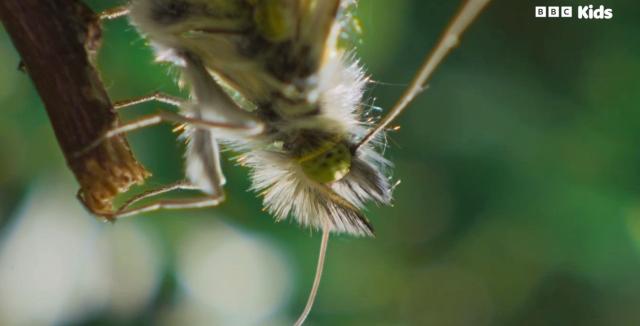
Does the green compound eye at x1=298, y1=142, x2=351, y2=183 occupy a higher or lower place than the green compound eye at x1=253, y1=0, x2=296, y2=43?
lower

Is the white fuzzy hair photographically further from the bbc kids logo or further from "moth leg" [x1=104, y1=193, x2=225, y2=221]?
the bbc kids logo

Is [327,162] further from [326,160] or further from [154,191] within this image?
[154,191]

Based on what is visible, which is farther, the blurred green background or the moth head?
the blurred green background

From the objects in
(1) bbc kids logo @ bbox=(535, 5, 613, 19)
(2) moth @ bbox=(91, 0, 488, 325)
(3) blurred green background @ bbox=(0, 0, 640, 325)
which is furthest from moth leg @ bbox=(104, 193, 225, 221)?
(1) bbc kids logo @ bbox=(535, 5, 613, 19)

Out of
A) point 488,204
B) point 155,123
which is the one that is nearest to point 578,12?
point 488,204

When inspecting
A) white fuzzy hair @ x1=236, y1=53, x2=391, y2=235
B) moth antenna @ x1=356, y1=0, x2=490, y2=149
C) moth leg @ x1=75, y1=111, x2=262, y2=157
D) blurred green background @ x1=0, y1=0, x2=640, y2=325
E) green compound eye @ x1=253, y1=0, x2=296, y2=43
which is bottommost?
blurred green background @ x1=0, y1=0, x2=640, y2=325

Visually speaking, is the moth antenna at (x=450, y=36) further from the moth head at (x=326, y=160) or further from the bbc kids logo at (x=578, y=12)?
the bbc kids logo at (x=578, y=12)

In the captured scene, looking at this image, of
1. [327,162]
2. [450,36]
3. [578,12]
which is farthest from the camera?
[578,12]
